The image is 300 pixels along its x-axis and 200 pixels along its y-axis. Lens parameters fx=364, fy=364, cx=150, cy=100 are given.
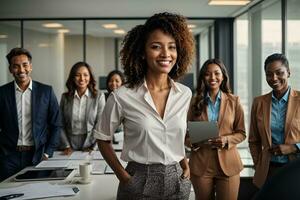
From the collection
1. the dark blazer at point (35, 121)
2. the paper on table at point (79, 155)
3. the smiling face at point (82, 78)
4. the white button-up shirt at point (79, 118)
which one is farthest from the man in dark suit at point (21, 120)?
the smiling face at point (82, 78)

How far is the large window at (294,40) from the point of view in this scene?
14.1ft

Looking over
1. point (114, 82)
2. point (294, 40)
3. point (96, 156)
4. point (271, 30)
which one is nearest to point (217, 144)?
point (96, 156)

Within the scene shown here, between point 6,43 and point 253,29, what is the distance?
15.6 ft

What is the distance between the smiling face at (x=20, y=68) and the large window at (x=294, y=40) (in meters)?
3.07

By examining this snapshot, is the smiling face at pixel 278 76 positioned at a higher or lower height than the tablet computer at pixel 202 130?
higher

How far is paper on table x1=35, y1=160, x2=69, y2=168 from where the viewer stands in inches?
99.2

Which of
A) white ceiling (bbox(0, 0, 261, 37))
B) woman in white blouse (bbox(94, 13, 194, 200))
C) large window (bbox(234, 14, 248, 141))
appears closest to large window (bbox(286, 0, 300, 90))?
white ceiling (bbox(0, 0, 261, 37))

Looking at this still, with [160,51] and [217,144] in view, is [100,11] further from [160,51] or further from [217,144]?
[160,51]

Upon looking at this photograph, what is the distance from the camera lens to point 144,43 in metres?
1.58

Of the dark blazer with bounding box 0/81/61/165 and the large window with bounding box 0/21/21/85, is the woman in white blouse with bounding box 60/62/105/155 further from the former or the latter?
the large window with bounding box 0/21/21/85

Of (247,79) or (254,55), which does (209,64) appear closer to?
(254,55)

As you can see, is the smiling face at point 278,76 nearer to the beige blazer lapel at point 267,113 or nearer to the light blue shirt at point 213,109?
the beige blazer lapel at point 267,113

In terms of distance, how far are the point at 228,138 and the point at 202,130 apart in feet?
0.82

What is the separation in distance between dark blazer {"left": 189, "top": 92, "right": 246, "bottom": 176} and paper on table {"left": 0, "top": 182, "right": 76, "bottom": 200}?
93cm
